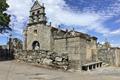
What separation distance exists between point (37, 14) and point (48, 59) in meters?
12.5

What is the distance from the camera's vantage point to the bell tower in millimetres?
31425

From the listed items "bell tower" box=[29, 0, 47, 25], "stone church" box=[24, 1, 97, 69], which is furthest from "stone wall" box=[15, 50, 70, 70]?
"bell tower" box=[29, 0, 47, 25]

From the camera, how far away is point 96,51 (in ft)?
92.4

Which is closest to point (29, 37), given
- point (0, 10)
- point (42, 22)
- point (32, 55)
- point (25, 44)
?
point (25, 44)

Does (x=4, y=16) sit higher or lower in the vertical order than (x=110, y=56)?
higher

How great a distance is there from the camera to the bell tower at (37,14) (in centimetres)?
3142

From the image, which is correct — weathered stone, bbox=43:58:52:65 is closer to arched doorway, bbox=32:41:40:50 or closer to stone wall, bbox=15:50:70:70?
stone wall, bbox=15:50:70:70

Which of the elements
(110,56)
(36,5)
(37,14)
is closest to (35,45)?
(37,14)

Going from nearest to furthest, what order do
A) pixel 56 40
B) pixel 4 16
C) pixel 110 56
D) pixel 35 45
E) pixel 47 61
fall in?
→ pixel 47 61 → pixel 56 40 → pixel 110 56 → pixel 4 16 → pixel 35 45

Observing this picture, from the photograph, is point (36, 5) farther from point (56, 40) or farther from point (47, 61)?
point (47, 61)

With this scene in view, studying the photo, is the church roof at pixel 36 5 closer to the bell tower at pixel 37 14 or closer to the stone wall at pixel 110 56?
the bell tower at pixel 37 14

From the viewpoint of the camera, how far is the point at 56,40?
27.2m

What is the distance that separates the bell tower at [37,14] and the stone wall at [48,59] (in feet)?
29.6

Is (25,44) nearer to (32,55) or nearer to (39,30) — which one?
(39,30)
